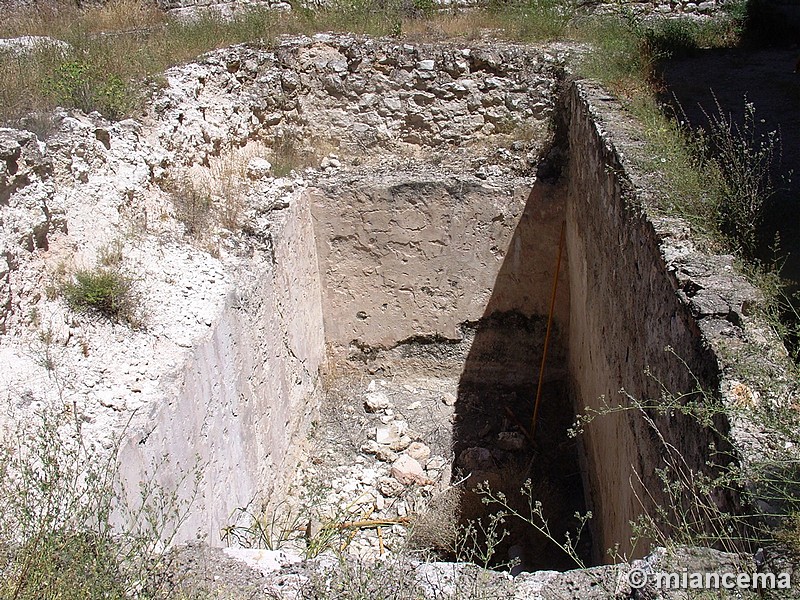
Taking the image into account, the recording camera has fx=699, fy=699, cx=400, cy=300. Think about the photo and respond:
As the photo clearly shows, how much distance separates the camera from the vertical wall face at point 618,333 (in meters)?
2.96

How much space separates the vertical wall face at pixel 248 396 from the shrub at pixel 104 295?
0.44 metres

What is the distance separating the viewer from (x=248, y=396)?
15.3 ft

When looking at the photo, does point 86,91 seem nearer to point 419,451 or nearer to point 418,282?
point 418,282

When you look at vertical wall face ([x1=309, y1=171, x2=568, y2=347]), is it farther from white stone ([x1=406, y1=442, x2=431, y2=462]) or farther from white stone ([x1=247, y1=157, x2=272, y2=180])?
white stone ([x1=406, y1=442, x2=431, y2=462])

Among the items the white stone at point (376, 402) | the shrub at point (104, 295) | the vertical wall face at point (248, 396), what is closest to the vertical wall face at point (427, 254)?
the vertical wall face at point (248, 396)

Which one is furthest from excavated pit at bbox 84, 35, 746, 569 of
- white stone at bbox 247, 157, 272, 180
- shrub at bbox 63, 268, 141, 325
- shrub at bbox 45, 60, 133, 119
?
shrub at bbox 63, 268, 141, 325

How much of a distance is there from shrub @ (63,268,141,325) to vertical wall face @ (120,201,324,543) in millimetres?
439

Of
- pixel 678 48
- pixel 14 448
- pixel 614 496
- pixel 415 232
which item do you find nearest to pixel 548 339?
pixel 415 232

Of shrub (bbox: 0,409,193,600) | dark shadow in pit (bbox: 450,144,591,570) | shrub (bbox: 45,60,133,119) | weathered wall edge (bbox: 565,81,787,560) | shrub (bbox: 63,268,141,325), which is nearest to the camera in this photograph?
shrub (bbox: 0,409,193,600)

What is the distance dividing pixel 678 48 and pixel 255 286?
568cm

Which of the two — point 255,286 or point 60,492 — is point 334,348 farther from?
point 60,492

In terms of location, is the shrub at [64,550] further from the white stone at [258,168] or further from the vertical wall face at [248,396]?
the white stone at [258,168]

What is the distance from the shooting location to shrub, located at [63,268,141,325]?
3.78m

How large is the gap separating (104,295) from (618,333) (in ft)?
9.53
